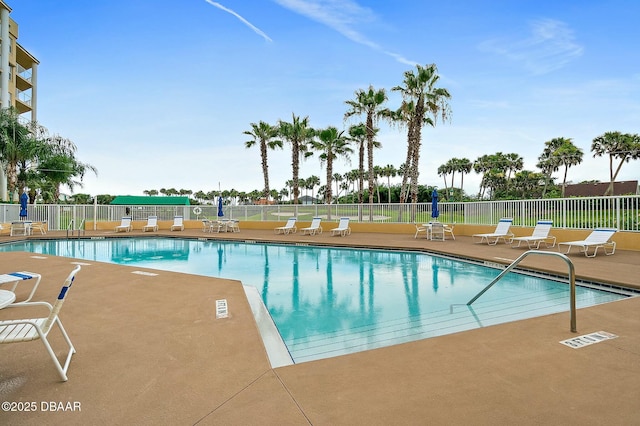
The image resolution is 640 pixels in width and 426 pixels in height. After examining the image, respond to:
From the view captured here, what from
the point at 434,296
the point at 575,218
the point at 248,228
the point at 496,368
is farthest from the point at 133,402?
the point at 248,228

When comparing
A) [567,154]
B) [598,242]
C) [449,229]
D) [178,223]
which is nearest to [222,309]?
[598,242]

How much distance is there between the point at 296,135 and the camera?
22.7 m

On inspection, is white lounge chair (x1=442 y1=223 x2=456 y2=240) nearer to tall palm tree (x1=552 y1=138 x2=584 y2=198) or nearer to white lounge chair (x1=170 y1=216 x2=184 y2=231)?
white lounge chair (x1=170 y1=216 x2=184 y2=231)

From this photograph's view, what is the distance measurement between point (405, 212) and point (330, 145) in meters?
8.49

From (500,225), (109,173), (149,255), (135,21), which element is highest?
(135,21)

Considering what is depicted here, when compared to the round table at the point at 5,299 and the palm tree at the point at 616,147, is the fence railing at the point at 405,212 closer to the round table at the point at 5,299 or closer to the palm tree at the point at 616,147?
the round table at the point at 5,299

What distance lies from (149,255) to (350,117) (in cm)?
1427

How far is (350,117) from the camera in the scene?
821 inches

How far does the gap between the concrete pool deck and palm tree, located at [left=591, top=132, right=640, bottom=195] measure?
45.8m

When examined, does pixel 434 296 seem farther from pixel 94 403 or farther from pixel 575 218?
pixel 575 218

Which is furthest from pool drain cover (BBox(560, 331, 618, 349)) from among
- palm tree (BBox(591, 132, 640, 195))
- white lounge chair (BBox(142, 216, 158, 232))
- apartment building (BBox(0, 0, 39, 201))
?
palm tree (BBox(591, 132, 640, 195))

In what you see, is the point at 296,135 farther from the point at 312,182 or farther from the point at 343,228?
the point at 312,182

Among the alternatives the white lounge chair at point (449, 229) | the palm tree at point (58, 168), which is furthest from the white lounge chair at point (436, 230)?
the palm tree at point (58, 168)

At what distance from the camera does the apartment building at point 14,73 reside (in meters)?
25.3
